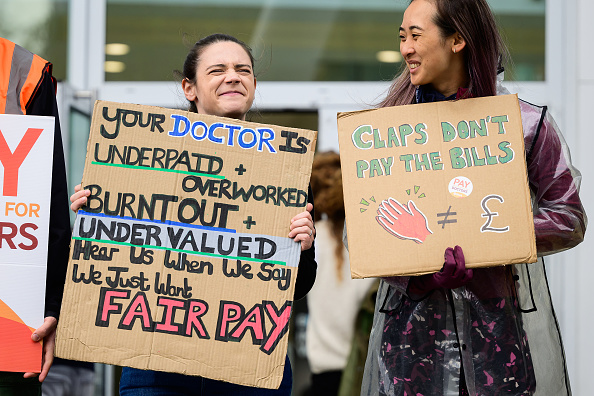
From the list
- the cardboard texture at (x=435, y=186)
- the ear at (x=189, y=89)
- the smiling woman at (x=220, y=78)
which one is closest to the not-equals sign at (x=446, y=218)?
the cardboard texture at (x=435, y=186)

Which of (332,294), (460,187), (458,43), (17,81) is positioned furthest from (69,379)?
(458,43)

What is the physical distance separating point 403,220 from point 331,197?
6.85 ft

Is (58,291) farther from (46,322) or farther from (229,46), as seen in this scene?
(229,46)

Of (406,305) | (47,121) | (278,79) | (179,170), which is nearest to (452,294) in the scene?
(406,305)

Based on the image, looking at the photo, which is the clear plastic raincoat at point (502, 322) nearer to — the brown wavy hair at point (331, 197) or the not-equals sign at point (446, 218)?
the not-equals sign at point (446, 218)

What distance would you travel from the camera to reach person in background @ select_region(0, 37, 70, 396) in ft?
7.75

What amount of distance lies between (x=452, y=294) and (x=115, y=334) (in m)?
0.96

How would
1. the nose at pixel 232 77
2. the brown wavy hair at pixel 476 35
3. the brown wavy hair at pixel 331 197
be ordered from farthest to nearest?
the brown wavy hair at pixel 331 197 < the nose at pixel 232 77 < the brown wavy hair at pixel 476 35

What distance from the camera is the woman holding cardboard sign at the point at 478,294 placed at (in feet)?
7.57

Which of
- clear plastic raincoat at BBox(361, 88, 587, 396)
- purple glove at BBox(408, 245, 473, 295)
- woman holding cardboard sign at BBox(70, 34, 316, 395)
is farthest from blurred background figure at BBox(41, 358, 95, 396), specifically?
purple glove at BBox(408, 245, 473, 295)

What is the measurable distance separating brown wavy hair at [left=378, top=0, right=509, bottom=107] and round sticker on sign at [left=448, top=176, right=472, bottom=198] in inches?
10.2

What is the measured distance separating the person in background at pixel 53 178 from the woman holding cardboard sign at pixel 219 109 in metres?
0.09

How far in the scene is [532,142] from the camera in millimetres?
2373

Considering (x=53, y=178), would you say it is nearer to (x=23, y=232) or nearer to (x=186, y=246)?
(x=23, y=232)
